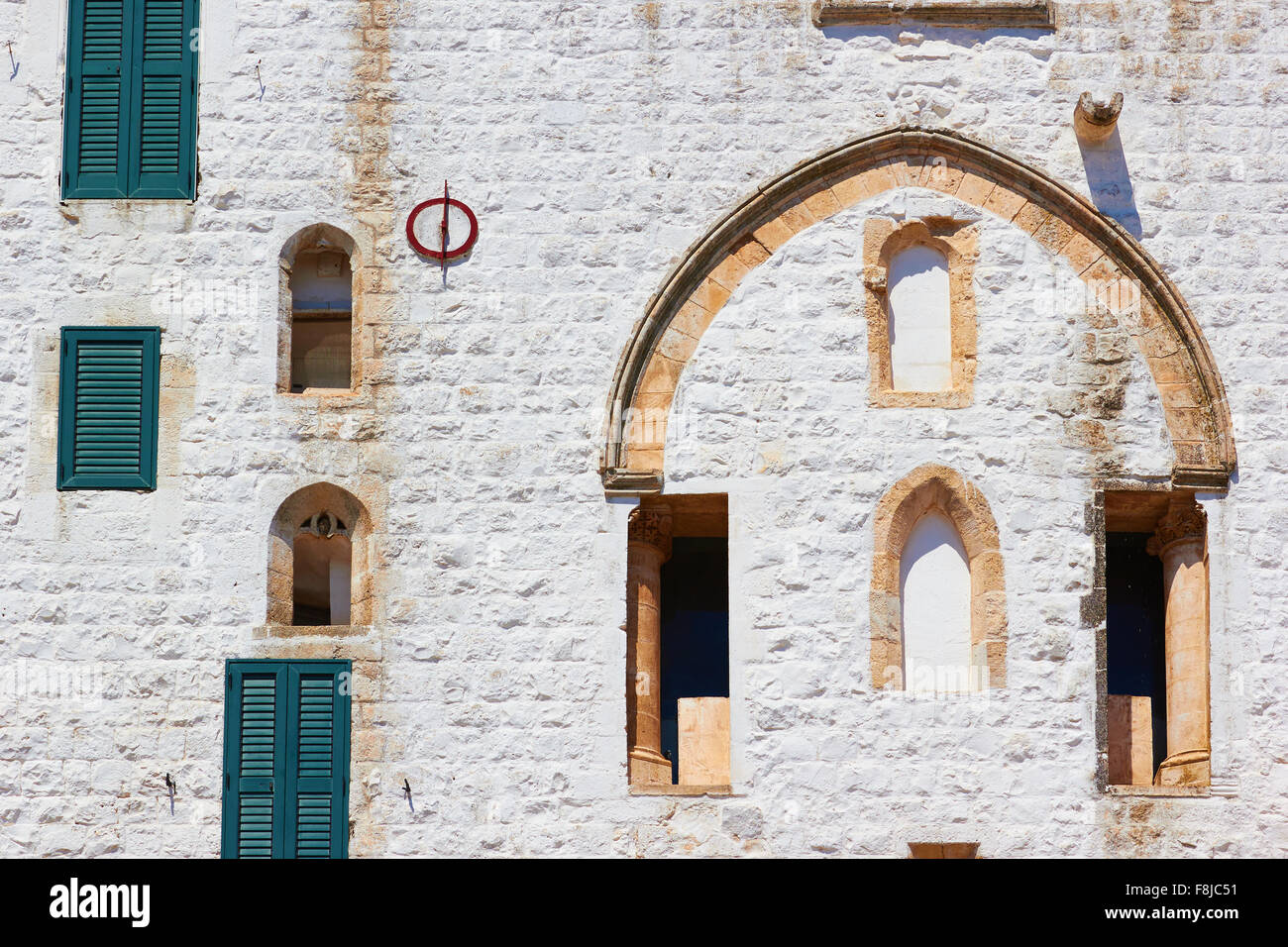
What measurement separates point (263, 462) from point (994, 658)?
19.5 ft

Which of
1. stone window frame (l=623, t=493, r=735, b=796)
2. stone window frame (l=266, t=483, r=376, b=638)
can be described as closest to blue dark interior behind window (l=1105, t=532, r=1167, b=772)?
stone window frame (l=623, t=493, r=735, b=796)

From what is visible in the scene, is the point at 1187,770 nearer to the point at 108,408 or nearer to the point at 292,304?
the point at 292,304

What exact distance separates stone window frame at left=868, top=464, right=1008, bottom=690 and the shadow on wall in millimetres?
2540

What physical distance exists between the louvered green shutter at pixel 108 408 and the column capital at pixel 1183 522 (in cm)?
807

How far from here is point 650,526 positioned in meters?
21.5

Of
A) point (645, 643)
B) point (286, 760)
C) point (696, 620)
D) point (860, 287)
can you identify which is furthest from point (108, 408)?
point (860, 287)

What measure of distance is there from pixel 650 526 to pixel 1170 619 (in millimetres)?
4209

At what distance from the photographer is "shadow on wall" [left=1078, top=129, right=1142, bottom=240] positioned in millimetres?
21766

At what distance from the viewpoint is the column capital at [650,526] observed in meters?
21.3

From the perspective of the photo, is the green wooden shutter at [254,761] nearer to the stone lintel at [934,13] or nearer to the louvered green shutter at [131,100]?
the louvered green shutter at [131,100]

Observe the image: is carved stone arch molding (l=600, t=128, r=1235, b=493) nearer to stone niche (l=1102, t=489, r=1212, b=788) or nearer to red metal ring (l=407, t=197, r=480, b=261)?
stone niche (l=1102, t=489, r=1212, b=788)
